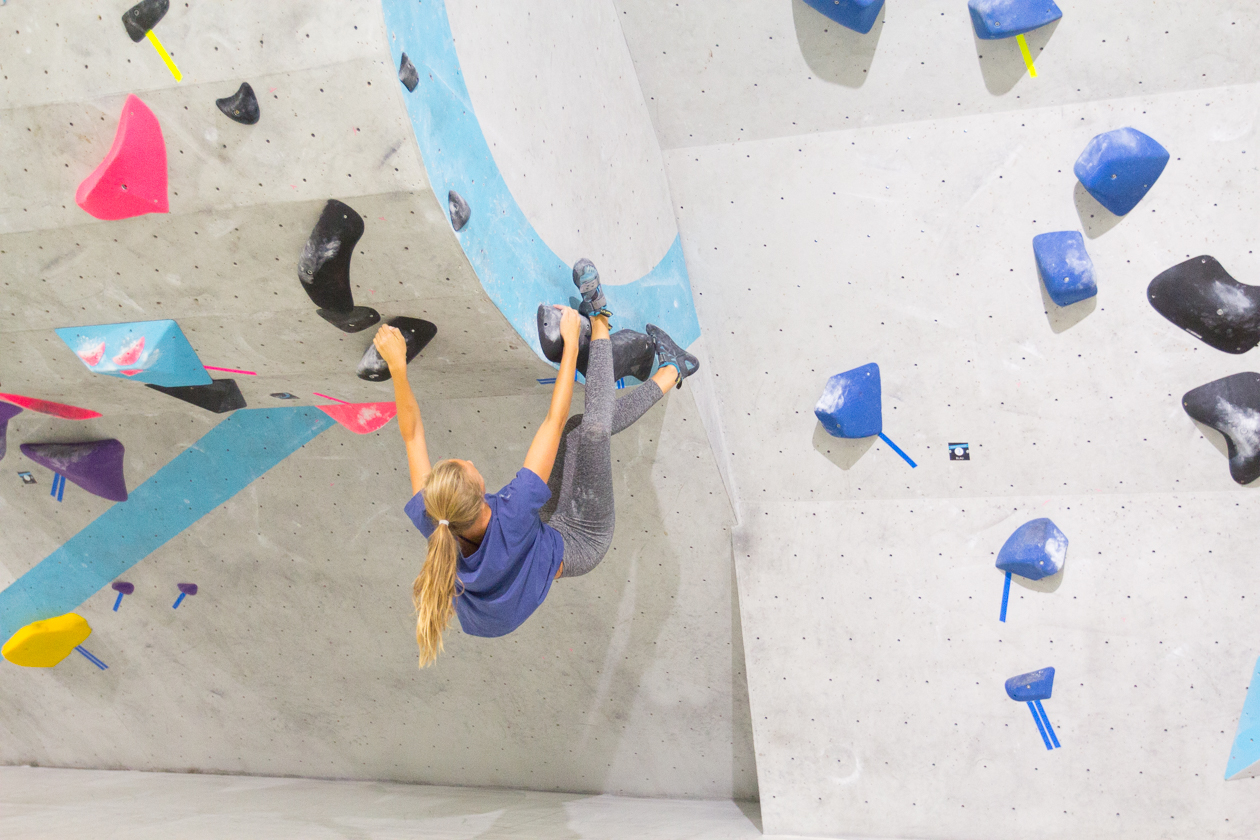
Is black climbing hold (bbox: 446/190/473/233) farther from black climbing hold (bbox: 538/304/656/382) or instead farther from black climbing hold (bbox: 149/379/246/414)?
black climbing hold (bbox: 149/379/246/414)

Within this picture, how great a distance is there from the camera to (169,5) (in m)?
1.56

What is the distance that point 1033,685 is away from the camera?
284cm

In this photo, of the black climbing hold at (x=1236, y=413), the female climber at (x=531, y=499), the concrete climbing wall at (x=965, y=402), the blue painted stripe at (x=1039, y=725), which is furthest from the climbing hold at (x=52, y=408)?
the black climbing hold at (x=1236, y=413)

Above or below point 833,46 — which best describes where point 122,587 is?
below

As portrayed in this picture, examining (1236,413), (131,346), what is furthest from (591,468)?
(1236,413)

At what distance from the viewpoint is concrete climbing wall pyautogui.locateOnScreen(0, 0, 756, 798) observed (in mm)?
1625

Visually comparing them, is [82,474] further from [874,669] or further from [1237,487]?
[1237,487]

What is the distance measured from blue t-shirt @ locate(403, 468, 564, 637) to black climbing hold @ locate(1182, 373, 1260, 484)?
1822 millimetres

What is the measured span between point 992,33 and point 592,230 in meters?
1.13

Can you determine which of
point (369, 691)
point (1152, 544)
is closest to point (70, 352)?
point (369, 691)

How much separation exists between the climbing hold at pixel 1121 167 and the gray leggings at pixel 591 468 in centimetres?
128

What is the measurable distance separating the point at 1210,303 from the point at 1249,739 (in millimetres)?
1280

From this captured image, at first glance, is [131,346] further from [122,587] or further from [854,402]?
[854,402]

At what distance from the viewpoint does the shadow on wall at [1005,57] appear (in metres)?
2.41
